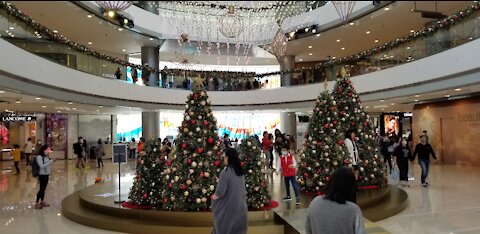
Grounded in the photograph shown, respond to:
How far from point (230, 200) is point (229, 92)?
1843cm

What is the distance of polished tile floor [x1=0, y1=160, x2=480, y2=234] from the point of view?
282 inches

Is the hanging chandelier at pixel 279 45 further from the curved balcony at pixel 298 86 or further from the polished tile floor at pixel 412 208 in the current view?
the polished tile floor at pixel 412 208

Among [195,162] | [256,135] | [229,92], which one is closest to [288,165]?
[195,162]

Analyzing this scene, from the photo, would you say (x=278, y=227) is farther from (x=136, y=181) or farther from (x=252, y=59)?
(x=252, y=59)

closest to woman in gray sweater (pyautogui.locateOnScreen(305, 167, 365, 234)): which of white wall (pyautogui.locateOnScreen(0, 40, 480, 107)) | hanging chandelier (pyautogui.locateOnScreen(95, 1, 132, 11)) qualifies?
hanging chandelier (pyautogui.locateOnScreen(95, 1, 132, 11))

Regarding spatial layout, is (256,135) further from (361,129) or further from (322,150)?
(322,150)

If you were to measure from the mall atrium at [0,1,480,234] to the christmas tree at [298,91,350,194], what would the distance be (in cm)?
3

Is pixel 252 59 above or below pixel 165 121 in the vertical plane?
above

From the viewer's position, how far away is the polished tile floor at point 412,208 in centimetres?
717

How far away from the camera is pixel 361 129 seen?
10.5m

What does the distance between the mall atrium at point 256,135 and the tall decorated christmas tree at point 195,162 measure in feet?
0.08

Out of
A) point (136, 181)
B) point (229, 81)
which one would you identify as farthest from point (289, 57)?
point (136, 181)

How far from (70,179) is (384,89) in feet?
39.7

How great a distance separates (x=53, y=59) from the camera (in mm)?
10820
